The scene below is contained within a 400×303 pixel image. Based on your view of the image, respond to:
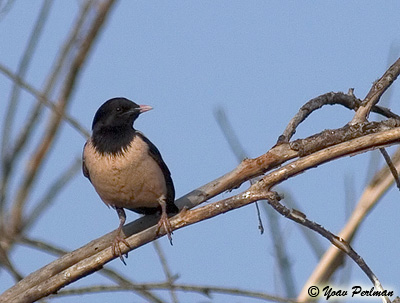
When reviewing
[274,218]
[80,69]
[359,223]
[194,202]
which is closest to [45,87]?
[80,69]

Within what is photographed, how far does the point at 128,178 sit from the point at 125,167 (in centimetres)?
9

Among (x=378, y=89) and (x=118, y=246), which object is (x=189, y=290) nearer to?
(x=118, y=246)

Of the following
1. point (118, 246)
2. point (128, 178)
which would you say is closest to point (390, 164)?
point (118, 246)

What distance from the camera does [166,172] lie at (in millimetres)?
6613

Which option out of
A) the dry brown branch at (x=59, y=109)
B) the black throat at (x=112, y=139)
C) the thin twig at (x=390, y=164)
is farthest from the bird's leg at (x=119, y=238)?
the thin twig at (x=390, y=164)

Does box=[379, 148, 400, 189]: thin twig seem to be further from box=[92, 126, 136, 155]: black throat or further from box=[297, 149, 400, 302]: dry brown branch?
box=[92, 126, 136, 155]: black throat

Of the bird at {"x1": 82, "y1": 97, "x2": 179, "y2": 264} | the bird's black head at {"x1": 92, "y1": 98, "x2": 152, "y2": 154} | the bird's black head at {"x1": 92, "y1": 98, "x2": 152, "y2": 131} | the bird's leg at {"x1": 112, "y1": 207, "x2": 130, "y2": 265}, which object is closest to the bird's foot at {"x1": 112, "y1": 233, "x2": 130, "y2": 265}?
the bird's leg at {"x1": 112, "y1": 207, "x2": 130, "y2": 265}

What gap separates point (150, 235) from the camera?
5.06m

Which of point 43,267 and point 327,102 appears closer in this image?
point 43,267

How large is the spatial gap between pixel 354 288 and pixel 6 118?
2668mm

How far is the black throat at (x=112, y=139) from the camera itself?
6.40 m

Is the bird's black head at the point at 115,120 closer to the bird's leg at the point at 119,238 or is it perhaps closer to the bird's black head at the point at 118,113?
the bird's black head at the point at 118,113

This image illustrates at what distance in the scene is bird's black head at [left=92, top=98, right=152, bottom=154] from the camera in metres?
6.62

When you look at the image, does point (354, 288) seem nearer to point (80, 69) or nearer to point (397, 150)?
point (397, 150)
